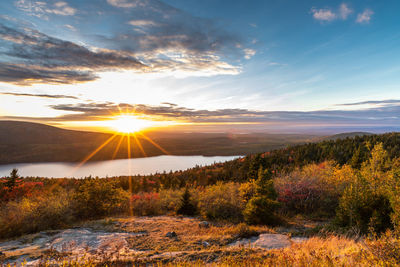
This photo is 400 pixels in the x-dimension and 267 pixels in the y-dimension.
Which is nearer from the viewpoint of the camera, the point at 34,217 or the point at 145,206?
the point at 34,217

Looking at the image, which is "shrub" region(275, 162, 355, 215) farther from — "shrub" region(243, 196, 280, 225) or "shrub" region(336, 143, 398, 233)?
"shrub" region(336, 143, 398, 233)

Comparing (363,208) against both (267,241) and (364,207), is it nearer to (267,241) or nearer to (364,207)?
(364,207)

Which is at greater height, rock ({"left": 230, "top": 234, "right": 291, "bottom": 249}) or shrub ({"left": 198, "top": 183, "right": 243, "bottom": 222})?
rock ({"left": 230, "top": 234, "right": 291, "bottom": 249})

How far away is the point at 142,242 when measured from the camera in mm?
9133

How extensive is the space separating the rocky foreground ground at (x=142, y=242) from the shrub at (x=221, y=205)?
3.30 metres

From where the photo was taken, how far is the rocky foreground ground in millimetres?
7020

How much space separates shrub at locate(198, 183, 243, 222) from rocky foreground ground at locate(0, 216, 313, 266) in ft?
10.8

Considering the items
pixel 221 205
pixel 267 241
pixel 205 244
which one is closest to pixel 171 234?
pixel 205 244

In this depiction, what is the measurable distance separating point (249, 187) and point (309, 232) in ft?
15.9

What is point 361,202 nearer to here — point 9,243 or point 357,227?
point 357,227

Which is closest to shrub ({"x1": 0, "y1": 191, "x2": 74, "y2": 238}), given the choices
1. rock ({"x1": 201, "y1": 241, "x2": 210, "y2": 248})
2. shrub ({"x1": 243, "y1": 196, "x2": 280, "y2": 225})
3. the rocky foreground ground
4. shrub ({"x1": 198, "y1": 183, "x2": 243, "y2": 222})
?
the rocky foreground ground

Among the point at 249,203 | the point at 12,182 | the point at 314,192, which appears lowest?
the point at 314,192

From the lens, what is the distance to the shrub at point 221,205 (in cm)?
1497

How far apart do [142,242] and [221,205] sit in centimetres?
784
